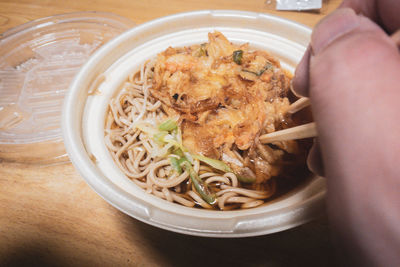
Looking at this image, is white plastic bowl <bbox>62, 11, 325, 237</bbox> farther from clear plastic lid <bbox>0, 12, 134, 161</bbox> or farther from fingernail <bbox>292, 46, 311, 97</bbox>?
fingernail <bbox>292, 46, 311, 97</bbox>

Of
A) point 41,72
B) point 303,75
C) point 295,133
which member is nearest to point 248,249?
point 295,133

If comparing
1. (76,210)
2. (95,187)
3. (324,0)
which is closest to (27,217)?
(76,210)

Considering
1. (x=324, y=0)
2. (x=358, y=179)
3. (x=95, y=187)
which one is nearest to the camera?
(x=358, y=179)

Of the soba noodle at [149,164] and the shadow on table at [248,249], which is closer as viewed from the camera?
the shadow on table at [248,249]

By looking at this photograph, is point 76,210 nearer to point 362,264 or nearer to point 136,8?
point 362,264

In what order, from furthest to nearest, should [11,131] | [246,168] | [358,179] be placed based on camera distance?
[11,131], [246,168], [358,179]

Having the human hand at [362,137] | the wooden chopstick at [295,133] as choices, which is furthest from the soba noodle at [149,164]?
the human hand at [362,137]

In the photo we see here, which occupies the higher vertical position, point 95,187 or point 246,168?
point 95,187

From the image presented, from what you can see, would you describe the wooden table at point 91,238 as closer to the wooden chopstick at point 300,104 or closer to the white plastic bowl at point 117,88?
the white plastic bowl at point 117,88
